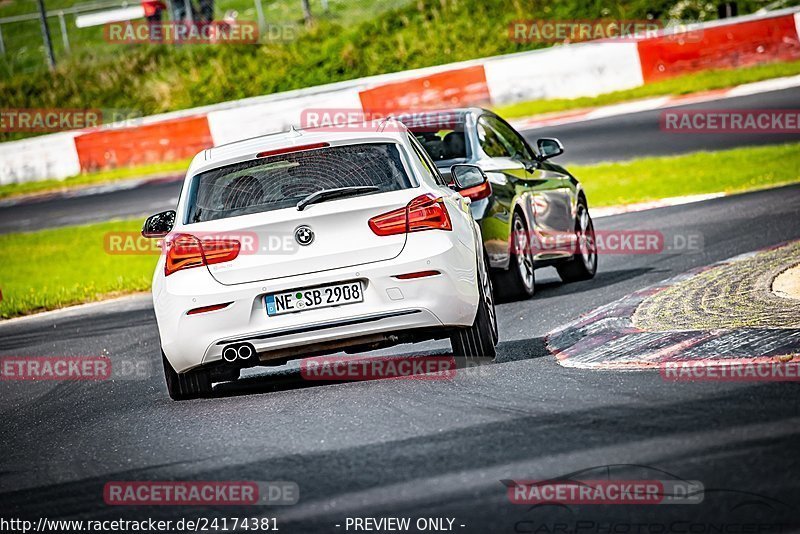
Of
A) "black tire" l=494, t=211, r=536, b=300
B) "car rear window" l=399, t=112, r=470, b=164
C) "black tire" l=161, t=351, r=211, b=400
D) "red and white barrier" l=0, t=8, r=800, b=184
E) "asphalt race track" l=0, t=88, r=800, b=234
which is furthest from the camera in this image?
"red and white barrier" l=0, t=8, r=800, b=184

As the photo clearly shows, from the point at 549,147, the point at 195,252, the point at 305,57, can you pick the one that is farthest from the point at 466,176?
the point at 305,57

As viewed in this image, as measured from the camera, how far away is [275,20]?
3969cm

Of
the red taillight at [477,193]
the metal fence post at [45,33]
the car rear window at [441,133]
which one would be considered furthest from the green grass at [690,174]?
the metal fence post at [45,33]

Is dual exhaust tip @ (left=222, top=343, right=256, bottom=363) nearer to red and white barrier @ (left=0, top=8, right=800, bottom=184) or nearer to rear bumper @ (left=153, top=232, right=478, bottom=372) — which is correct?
rear bumper @ (left=153, top=232, right=478, bottom=372)

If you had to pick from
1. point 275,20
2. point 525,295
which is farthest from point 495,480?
point 275,20

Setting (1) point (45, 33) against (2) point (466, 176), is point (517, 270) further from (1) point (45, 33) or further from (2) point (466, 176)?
(1) point (45, 33)

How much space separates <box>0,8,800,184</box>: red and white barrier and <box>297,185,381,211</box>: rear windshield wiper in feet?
65.7

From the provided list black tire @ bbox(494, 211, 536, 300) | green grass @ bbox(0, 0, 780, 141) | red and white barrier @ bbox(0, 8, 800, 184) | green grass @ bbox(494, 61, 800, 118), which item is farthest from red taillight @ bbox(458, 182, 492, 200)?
green grass @ bbox(0, 0, 780, 141)

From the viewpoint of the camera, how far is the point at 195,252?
29.0 feet

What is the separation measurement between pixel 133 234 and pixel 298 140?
45.5 feet

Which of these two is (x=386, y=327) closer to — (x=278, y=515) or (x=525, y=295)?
(x=278, y=515)

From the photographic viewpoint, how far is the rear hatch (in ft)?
28.5

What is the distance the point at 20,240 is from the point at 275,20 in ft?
54.8

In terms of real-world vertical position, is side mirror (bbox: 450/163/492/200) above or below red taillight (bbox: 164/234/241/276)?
below
